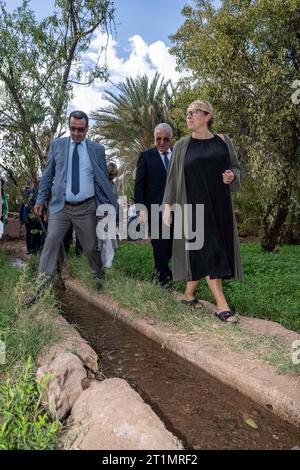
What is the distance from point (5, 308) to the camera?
3.84 m

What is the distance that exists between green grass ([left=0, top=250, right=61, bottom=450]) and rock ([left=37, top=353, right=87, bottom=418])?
60 millimetres

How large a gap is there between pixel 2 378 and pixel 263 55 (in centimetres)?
883

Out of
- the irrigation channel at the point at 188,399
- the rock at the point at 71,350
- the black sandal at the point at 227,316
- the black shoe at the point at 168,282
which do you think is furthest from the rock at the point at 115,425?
the black shoe at the point at 168,282

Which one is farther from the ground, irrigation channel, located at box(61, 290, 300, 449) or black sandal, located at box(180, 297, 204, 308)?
black sandal, located at box(180, 297, 204, 308)

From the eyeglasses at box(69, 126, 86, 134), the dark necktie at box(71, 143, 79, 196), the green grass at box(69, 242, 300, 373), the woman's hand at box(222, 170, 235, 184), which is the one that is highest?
the eyeglasses at box(69, 126, 86, 134)

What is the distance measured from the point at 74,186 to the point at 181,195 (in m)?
1.30

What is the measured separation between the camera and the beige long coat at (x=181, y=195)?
405 cm

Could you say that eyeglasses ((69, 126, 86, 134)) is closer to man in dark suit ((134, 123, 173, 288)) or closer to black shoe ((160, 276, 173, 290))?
man in dark suit ((134, 123, 173, 288))

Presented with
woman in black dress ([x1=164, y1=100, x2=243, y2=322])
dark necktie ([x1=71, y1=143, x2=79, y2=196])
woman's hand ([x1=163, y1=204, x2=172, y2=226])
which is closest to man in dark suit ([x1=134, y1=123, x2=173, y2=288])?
dark necktie ([x1=71, y1=143, x2=79, y2=196])

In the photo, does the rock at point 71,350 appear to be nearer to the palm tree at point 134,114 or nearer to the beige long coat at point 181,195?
the beige long coat at point 181,195

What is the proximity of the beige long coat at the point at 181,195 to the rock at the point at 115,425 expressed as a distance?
6.58 feet

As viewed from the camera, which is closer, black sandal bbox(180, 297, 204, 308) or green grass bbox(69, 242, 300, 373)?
green grass bbox(69, 242, 300, 373)

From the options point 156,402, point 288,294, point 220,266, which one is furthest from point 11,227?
point 156,402

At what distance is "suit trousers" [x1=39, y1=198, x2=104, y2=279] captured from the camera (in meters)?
4.72
